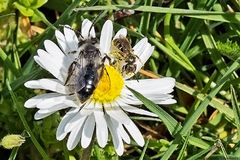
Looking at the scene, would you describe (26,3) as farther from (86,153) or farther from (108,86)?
(86,153)

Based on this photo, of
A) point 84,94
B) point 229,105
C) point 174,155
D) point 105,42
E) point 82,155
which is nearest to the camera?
point 84,94

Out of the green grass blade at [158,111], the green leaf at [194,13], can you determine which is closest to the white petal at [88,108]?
the green grass blade at [158,111]

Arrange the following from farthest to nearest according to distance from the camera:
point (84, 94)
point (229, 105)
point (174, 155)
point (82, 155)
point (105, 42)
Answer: point (229, 105) < point (174, 155) < point (105, 42) < point (82, 155) < point (84, 94)

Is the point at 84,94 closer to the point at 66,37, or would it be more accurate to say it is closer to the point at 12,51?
the point at 66,37

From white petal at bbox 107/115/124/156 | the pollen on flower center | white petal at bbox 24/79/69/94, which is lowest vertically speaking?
white petal at bbox 107/115/124/156

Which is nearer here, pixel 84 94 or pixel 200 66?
pixel 84 94

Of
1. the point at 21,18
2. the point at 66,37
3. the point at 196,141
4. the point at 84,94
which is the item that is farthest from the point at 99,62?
the point at 21,18

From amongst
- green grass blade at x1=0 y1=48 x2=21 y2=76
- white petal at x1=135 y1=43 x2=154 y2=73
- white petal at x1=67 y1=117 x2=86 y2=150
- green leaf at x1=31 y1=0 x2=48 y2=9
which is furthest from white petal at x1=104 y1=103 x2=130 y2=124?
green leaf at x1=31 y1=0 x2=48 y2=9

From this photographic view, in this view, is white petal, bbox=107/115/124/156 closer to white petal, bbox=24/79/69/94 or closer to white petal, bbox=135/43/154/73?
white petal, bbox=24/79/69/94
